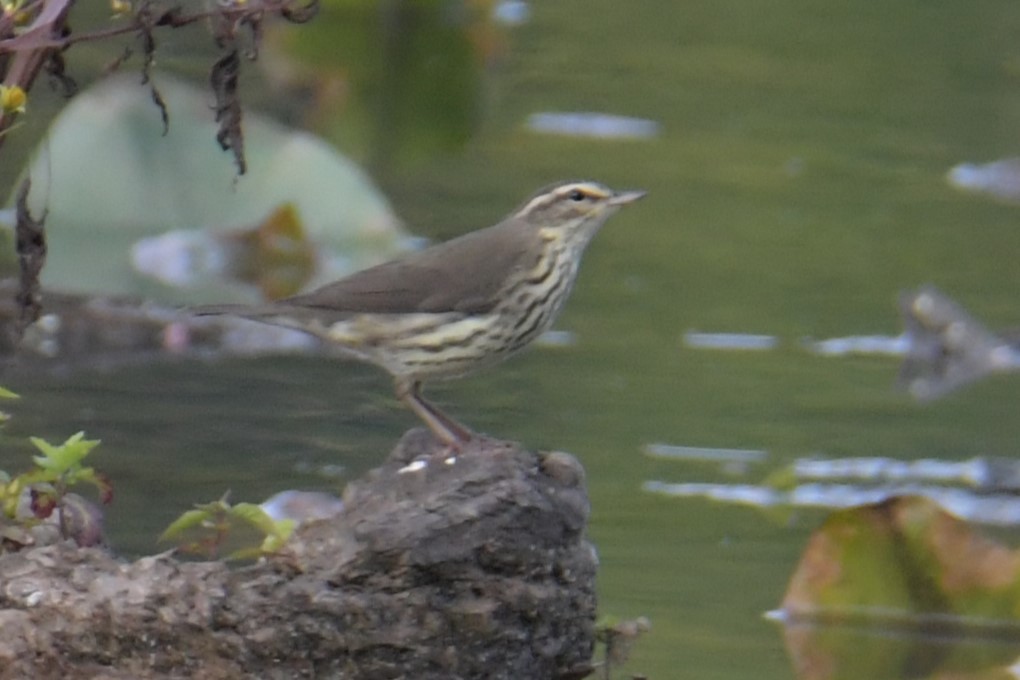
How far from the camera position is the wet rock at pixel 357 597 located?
14.1 feet

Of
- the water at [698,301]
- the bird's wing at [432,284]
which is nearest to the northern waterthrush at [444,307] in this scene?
the bird's wing at [432,284]

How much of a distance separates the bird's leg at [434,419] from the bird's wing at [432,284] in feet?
0.65

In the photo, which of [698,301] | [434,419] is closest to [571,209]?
[434,419]

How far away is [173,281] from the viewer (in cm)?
936

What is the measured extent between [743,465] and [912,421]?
80 cm

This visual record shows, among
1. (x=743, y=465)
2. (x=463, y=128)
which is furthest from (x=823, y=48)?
(x=743, y=465)

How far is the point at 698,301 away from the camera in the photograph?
9.12 m

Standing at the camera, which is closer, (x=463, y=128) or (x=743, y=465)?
(x=743, y=465)

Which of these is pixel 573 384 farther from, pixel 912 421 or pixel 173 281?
pixel 173 281

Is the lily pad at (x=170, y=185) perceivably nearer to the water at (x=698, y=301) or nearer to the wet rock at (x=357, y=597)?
the water at (x=698, y=301)

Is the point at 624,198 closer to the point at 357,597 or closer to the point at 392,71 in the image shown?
the point at 357,597

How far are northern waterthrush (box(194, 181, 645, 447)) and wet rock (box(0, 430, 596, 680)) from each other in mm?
940

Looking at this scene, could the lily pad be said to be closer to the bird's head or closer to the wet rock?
the bird's head

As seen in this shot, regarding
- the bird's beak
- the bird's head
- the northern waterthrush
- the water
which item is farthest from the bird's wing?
the water
